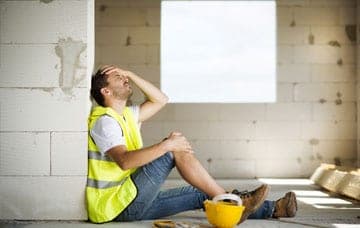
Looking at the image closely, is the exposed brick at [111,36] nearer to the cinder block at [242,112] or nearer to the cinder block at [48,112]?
the cinder block at [242,112]

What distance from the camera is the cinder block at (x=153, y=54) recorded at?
6.08 meters

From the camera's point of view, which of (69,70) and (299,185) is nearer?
(69,70)

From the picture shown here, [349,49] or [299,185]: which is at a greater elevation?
[349,49]

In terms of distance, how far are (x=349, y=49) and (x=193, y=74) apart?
1898mm

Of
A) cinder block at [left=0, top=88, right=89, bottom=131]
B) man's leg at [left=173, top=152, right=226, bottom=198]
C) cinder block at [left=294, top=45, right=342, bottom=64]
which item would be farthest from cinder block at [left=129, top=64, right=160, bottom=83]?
man's leg at [left=173, top=152, right=226, bottom=198]

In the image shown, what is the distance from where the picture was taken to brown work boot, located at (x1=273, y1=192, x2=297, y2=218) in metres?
3.12

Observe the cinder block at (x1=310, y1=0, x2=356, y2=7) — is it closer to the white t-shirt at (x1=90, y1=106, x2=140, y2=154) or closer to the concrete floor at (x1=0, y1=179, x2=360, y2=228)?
the concrete floor at (x1=0, y1=179, x2=360, y2=228)

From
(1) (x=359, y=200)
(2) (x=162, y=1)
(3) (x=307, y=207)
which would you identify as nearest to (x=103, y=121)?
(3) (x=307, y=207)

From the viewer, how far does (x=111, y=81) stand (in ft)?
10.1

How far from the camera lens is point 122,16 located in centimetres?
609

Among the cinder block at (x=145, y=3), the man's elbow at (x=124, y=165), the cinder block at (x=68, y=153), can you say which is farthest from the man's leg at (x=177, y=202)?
the cinder block at (x=145, y=3)

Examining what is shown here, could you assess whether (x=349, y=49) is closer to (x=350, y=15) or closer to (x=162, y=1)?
(x=350, y=15)

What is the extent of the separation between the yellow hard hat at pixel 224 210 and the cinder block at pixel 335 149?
3.60 metres

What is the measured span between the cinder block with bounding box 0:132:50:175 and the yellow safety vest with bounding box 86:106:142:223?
28 centimetres
